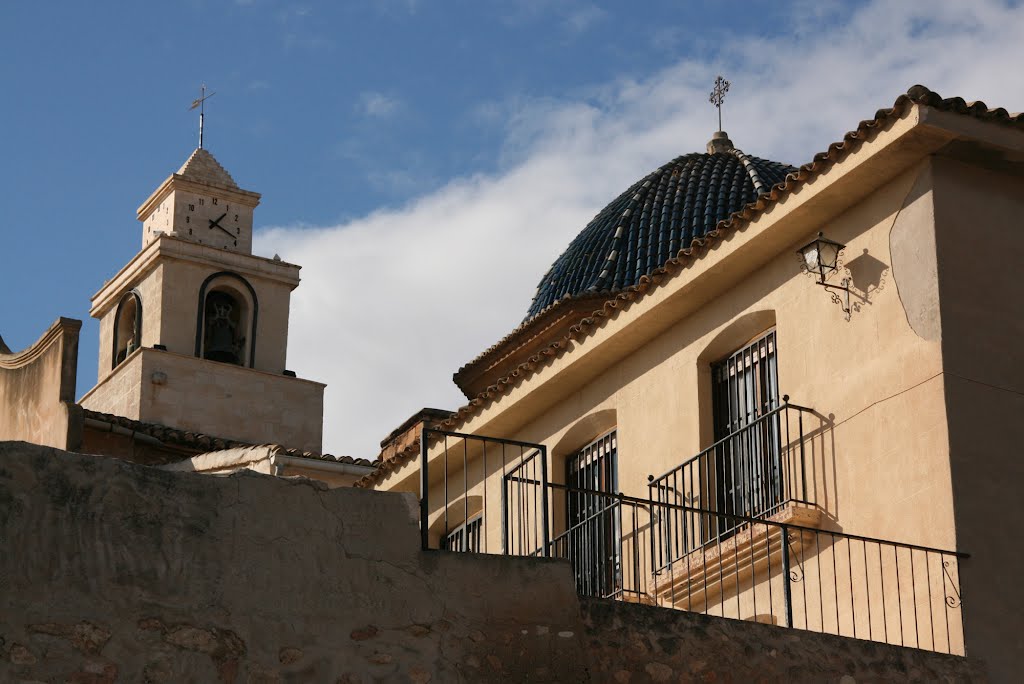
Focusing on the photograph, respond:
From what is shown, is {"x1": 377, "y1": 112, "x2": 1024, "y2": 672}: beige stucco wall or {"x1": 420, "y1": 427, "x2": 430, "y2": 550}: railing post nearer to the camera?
{"x1": 420, "y1": 427, "x2": 430, "y2": 550}: railing post

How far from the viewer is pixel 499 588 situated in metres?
10.5

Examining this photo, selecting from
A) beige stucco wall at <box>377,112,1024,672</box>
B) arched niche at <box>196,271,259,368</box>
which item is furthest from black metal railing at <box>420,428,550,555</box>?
arched niche at <box>196,271,259,368</box>

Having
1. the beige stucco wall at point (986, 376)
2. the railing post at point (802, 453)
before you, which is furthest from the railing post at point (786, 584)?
the beige stucco wall at point (986, 376)

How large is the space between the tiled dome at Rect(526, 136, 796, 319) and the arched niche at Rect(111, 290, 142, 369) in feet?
35.1

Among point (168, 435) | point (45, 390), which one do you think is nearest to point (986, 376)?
point (45, 390)

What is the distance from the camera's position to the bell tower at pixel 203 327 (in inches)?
1236

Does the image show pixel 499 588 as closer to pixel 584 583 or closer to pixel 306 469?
pixel 584 583

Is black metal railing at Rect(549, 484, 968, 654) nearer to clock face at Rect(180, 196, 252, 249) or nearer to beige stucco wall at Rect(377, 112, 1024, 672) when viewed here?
beige stucco wall at Rect(377, 112, 1024, 672)

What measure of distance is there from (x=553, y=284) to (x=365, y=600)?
14.6 metres

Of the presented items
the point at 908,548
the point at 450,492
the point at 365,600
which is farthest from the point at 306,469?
the point at 365,600

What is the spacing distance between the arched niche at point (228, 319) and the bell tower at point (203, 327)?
0.02 m

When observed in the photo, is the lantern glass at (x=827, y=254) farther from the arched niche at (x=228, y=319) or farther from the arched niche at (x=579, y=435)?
the arched niche at (x=228, y=319)

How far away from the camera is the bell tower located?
31406mm

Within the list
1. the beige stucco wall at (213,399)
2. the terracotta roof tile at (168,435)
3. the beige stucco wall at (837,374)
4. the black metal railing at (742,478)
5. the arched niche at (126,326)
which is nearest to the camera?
the beige stucco wall at (837,374)
